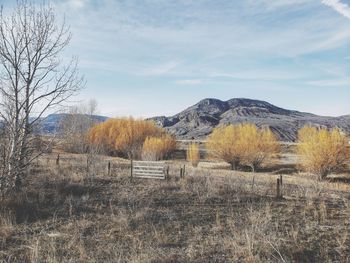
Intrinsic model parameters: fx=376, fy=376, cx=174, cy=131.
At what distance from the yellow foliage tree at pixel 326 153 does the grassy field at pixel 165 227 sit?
2683 centimetres

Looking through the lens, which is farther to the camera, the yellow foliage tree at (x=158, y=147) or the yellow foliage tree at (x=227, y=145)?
the yellow foliage tree at (x=158, y=147)

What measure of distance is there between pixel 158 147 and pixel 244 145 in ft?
43.0

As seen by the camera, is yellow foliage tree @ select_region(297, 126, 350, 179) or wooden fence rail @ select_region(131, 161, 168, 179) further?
yellow foliage tree @ select_region(297, 126, 350, 179)

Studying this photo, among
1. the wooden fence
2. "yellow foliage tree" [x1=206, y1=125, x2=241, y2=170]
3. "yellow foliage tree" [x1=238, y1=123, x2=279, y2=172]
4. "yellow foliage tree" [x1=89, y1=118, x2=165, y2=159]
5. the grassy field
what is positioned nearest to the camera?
the grassy field

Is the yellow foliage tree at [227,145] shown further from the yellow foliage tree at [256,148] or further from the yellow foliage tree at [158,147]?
the yellow foliage tree at [158,147]

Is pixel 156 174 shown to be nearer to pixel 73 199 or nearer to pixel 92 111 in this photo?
pixel 73 199

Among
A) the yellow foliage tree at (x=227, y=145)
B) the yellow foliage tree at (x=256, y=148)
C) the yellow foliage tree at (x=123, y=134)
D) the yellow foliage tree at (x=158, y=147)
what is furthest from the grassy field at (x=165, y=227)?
the yellow foliage tree at (x=123, y=134)

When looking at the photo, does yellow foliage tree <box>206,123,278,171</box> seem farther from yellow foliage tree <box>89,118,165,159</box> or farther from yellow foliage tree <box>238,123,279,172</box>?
yellow foliage tree <box>89,118,165,159</box>

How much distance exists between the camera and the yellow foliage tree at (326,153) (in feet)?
125

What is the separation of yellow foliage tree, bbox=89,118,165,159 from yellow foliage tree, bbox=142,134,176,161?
3.23 meters

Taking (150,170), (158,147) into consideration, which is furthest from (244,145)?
(150,170)

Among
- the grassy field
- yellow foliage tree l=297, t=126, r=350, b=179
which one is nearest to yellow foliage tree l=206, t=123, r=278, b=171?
yellow foliage tree l=297, t=126, r=350, b=179

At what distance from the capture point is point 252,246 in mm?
6383

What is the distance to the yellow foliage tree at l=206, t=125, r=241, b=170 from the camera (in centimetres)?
4688
